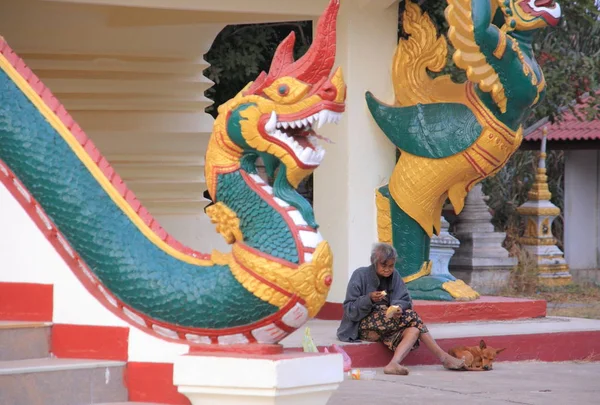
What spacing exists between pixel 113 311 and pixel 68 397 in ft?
1.16

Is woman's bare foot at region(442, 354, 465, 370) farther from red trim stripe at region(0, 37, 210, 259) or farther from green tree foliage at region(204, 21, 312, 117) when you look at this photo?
green tree foliage at region(204, 21, 312, 117)

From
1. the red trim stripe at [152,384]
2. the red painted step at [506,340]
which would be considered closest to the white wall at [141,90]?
the red painted step at [506,340]

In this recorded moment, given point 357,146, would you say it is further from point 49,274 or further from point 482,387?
point 49,274

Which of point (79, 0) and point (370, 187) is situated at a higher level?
point (79, 0)

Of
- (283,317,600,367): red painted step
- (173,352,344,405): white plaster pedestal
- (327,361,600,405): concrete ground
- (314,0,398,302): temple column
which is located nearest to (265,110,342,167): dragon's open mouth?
(173,352,344,405): white plaster pedestal

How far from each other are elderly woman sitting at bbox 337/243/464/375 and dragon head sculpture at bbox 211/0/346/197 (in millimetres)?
2681

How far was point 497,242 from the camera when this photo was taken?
14828 mm

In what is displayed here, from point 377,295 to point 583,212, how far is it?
42.9 ft

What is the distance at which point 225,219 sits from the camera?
4.63 meters

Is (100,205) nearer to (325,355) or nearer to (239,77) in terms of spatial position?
(325,355)

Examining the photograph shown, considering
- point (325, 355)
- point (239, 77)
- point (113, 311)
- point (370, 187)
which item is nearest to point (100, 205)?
point (113, 311)

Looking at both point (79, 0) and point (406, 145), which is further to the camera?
point (406, 145)

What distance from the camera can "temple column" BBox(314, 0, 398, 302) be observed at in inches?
324

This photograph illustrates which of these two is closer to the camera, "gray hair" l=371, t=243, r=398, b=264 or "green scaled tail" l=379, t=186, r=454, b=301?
"gray hair" l=371, t=243, r=398, b=264
